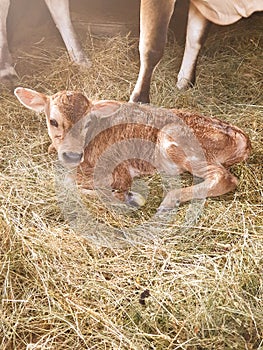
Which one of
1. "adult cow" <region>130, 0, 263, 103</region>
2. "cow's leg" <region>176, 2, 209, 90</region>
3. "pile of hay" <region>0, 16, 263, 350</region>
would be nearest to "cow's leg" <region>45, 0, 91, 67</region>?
"pile of hay" <region>0, 16, 263, 350</region>

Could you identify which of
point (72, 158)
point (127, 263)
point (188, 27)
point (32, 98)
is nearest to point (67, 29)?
point (188, 27)

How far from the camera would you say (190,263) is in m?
2.88

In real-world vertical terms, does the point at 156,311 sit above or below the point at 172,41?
below

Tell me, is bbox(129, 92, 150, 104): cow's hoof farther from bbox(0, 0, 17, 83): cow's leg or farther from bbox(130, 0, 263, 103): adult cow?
Result: bbox(0, 0, 17, 83): cow's leg

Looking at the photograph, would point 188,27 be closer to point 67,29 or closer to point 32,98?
point 67,29

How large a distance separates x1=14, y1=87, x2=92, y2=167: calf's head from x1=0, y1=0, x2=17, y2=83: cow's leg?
2.44 ft

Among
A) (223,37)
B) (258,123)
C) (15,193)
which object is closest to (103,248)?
(15,193)

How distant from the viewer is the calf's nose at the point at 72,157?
10.1 ft

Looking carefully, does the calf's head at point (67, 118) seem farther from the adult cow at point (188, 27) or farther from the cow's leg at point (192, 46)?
the cow's leg at point (192, 46)

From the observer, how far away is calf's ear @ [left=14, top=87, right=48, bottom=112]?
→ 10.3 feet

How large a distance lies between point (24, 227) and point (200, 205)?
842 millimetres

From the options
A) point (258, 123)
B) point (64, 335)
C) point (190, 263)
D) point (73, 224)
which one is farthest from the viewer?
point (258, 123)

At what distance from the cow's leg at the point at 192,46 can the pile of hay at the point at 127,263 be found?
5 cm

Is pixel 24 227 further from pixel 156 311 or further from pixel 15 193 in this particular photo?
pixel 156 311
